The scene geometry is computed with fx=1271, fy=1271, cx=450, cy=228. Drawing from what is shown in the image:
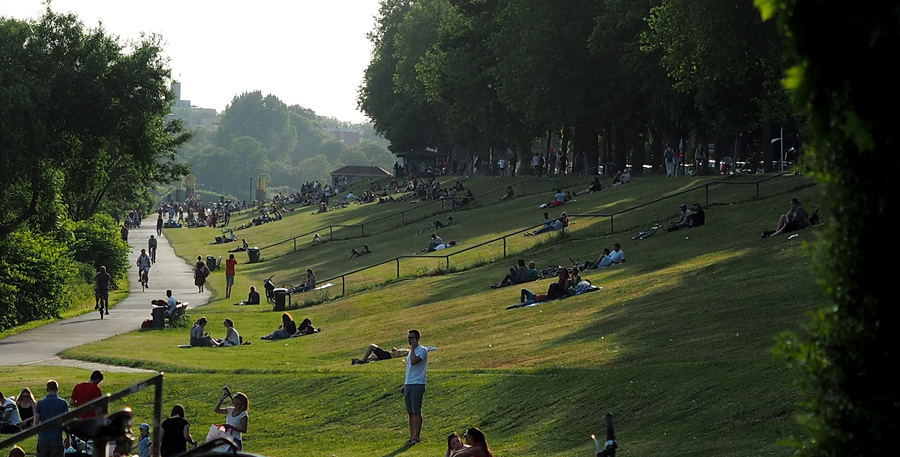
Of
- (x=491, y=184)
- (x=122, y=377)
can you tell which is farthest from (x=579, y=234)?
(x=491, y=184)

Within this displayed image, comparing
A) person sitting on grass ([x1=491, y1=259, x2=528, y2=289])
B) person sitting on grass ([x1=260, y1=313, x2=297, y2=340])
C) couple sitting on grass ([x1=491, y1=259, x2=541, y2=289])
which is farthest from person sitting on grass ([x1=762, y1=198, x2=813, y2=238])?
person sitting on grass ([x1=260, y1=313, x2=297, y2=340])

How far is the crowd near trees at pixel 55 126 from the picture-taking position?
35.8 metres

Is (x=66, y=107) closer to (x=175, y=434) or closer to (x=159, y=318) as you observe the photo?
(x=159, y=318)

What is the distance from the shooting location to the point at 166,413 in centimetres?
2181

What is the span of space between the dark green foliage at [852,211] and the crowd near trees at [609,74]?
22.7 m

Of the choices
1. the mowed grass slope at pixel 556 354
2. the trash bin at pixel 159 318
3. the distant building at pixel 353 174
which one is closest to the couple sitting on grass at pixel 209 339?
the mowed grass slope at pixel 556 354

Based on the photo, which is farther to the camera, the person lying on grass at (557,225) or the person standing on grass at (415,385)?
the person lying on grass at (557,225)

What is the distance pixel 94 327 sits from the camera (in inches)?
1435

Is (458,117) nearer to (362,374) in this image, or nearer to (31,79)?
(31,79)

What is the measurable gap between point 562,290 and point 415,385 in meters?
13.5

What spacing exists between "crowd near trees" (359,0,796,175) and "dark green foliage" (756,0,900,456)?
2267 centimetres

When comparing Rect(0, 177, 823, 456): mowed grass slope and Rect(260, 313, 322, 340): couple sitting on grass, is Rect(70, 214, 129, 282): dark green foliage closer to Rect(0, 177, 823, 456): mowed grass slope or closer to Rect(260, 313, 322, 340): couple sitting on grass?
Rect(0, 177, 823, 456): mowed grass slope

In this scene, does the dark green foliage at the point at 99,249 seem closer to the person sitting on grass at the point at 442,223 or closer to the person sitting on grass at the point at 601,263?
the person sitting on grass at the point at 442,223

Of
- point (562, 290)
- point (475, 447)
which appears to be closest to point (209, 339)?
point (562, 290)
